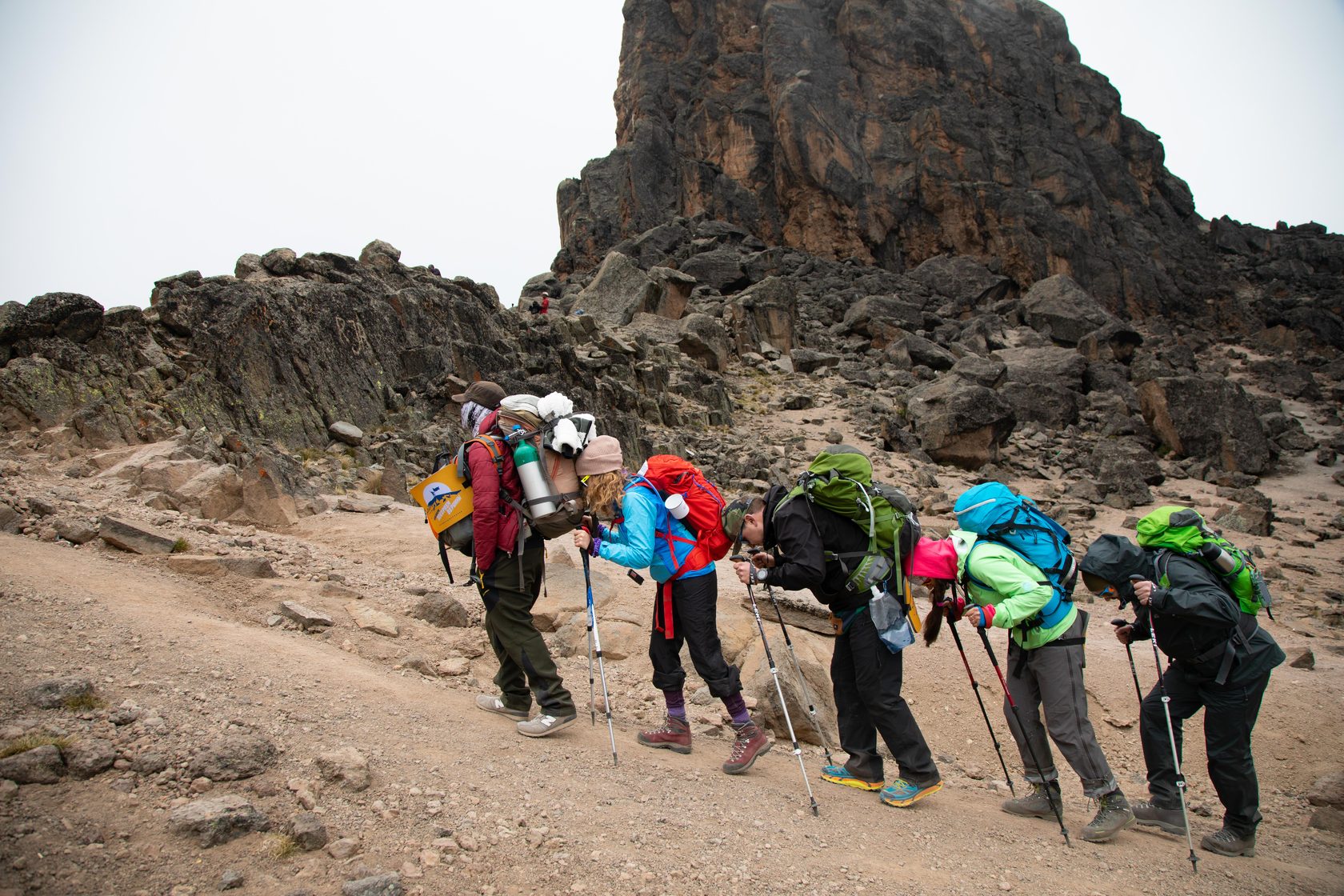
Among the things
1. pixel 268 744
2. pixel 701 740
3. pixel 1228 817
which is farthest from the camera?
pixel 701 740

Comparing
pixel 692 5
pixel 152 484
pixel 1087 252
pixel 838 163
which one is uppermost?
pixel 692 5

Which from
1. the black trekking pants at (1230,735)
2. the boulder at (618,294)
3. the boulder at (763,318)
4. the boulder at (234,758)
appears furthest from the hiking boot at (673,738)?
the boulder at (763,318)

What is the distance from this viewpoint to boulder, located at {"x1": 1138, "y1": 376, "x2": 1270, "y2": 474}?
89.7ft

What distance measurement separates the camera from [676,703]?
16.5ft

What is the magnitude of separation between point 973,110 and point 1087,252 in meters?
14.0

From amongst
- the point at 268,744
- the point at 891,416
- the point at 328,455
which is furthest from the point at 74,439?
the point at 891,416

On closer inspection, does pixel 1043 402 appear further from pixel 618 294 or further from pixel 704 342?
pixel 618 294

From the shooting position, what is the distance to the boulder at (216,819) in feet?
10.2

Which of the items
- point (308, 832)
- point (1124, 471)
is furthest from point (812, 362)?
point (308, 832)

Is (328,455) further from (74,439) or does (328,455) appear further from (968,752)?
(968,752)

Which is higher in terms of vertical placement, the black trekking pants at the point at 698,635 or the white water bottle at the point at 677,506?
the white water bottle at the point at 677,506

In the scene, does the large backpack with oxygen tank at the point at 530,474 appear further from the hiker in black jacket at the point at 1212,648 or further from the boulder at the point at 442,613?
the hiker in black jacket at the point at 1212,648

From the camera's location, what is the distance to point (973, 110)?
60562 mm

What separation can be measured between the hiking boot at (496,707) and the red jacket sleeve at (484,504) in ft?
3.47
